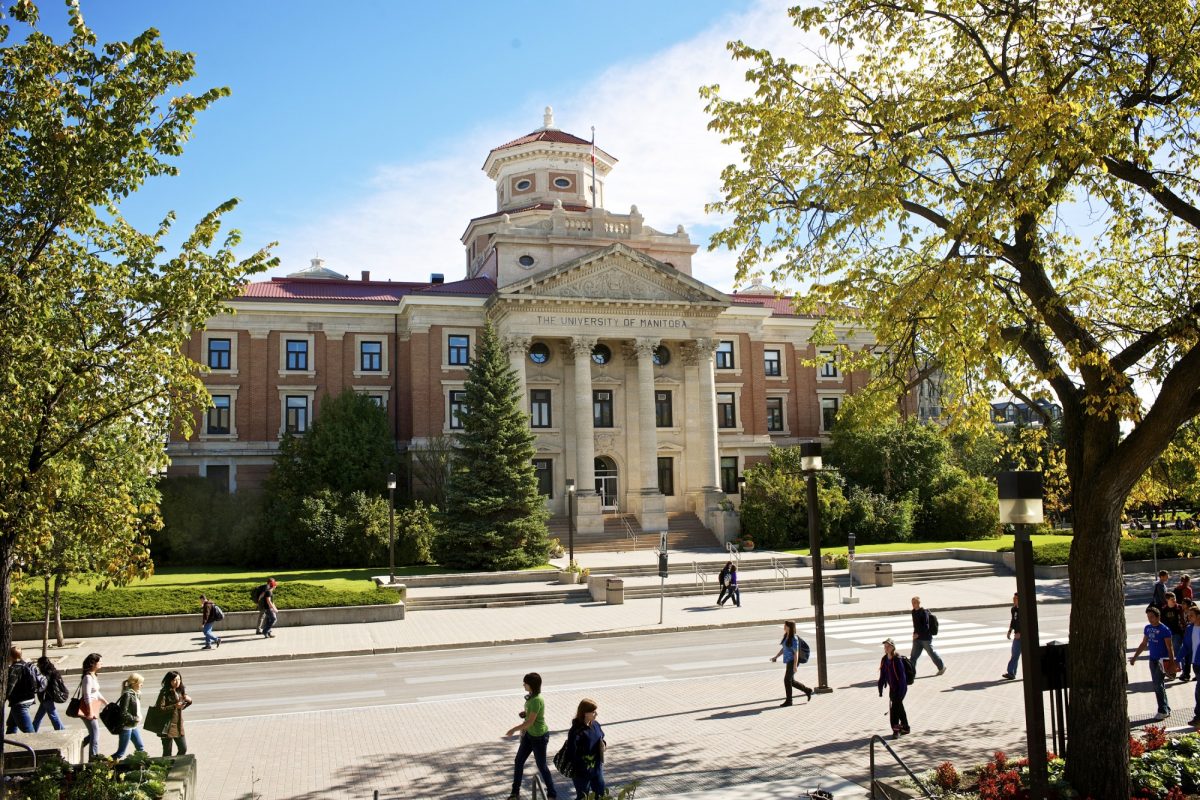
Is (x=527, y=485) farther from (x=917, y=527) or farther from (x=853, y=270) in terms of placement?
(x=853, y=270)

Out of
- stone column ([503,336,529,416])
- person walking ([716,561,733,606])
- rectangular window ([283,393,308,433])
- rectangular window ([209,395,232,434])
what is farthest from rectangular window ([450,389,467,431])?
person walking ([716,561,733,606])

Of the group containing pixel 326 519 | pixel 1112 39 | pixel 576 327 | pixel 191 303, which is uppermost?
pixel 576 327

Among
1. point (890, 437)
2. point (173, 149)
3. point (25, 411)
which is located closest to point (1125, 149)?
point (173, 149)

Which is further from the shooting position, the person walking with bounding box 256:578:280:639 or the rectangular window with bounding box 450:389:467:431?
the rectangular window with bounding box 450:389:467:431

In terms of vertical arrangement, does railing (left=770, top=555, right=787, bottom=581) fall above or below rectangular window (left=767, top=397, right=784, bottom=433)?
below

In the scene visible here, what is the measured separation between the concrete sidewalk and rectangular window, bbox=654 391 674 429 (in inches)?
745

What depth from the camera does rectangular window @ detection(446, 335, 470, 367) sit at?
49.9 metres

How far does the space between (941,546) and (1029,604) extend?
124 feet

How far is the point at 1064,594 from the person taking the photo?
97.9 feet

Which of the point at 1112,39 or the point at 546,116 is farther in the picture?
the point at 546,116

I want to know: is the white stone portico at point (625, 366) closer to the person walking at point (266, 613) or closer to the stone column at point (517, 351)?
the stone column at point (517, 351)

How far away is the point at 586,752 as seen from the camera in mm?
9938

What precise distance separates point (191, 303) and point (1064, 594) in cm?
2876

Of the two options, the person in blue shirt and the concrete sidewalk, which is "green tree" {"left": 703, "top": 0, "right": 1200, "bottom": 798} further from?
the concrete sidewalk
